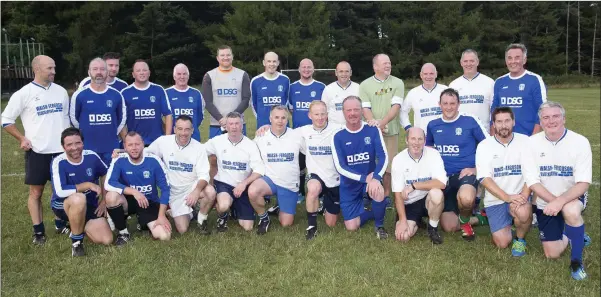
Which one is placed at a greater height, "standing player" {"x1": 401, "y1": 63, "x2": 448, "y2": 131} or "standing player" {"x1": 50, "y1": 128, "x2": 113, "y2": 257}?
"standing player" {"x1": 401, "y1": 63, "x2": 448, "y2": 131}

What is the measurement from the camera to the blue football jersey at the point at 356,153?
220 inches

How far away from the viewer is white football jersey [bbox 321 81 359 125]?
22.6 ft

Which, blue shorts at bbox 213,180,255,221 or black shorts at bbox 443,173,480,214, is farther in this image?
blue shorts at bbox 213,180,255,221

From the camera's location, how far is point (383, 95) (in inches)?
261

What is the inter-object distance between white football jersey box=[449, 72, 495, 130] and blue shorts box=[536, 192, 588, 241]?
1809 millimetres

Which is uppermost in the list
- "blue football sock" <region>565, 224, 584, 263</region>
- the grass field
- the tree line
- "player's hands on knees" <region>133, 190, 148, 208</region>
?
the tree line

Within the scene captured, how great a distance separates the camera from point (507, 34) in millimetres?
42906

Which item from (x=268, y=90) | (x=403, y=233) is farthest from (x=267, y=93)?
(x=403, y=233)

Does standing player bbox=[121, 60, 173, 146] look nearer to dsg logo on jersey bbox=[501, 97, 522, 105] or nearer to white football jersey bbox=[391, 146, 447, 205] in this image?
white football jersey bbox=[391, 146, 447, 205]

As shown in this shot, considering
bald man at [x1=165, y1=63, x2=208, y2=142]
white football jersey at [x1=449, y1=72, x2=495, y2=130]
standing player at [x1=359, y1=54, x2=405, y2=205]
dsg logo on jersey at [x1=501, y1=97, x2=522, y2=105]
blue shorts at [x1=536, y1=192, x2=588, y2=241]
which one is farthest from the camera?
bald man at [x1=165, y1=63, x2=208, y2=142]

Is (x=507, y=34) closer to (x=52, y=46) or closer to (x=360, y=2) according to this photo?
(x=360, y=2)

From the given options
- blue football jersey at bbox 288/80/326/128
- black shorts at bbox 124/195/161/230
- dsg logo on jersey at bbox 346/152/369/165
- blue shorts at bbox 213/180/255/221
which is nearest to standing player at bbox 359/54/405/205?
blue football jersey at bbox 288/80/326/128

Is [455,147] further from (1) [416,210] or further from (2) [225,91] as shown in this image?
(2) [225,91]

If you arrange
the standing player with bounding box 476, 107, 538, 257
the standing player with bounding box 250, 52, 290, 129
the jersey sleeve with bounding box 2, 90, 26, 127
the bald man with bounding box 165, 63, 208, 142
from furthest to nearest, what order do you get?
the standing player with bounding box 250, 52, 290, 129 < the bald man with bounding box 165, 63, 208, 142 < the jersey sleeve with bounding box 2, 90, 26, 127 < the standing player with bounding box 476, 107, 538, 257
